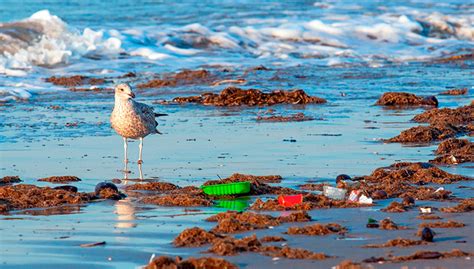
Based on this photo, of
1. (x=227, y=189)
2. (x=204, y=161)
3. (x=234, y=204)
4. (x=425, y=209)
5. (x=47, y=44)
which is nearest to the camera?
(x=425, y=209)

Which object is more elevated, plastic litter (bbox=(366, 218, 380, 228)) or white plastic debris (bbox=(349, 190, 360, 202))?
white plastic debris (bbox=(349, 190, 360, 202))

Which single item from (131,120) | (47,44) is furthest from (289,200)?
(47,44)

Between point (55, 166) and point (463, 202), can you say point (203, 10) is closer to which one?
point (55, 166)

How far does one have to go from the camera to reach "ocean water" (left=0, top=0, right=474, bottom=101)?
1892 cm

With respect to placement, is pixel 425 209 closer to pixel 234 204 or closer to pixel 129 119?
pixel 234 204

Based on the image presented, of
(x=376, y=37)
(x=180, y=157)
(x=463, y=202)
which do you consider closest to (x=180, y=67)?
(x=376, y=37)

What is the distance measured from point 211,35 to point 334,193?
15551mm

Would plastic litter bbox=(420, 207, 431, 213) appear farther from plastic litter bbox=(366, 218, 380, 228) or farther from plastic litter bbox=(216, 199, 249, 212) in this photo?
plastic litter bbox=(216, 199, 249, 212)

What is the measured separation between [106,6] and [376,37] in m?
8.33

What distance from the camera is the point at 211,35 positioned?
893 inches

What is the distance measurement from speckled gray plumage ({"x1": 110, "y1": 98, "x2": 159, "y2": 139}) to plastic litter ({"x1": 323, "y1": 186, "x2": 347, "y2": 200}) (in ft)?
9.11

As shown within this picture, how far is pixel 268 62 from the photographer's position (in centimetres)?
1958

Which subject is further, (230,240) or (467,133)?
(467,133)

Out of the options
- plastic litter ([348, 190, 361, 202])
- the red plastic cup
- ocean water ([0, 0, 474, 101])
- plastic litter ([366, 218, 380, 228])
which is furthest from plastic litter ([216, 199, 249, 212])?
ocean water ([0, 0, 474, 101])
